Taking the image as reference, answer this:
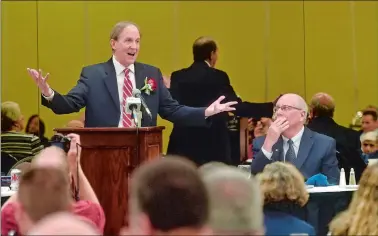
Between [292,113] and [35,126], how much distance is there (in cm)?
464

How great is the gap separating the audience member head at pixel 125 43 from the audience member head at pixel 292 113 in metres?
1.08

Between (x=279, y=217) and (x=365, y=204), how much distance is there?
374 millimetres

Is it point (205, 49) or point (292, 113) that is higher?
point (205, 49)

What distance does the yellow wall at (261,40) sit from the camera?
36.7 feet

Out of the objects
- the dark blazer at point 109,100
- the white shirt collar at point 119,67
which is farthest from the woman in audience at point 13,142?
the white shirt collar at point 119,67

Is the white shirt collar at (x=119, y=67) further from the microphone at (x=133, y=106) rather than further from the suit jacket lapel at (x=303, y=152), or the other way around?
the suit jacket lapel at (x=303, y=152)

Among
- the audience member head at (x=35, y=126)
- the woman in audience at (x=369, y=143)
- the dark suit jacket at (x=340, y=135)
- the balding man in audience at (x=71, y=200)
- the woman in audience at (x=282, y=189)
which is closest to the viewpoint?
the balding man in audience at (x=71, y=200)

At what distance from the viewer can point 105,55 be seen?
11.2 metres

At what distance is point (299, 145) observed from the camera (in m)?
6.00

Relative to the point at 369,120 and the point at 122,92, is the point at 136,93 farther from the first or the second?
the point at 369,120

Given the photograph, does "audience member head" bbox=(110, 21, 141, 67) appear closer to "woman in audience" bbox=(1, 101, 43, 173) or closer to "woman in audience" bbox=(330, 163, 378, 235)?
"woman in audience" bbox=(1, 101, 43, 173)

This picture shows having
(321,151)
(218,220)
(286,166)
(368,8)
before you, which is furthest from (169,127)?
(218,220)

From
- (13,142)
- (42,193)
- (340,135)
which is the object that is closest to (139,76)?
(13,142)

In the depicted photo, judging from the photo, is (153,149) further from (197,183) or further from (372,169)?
(197,183)
